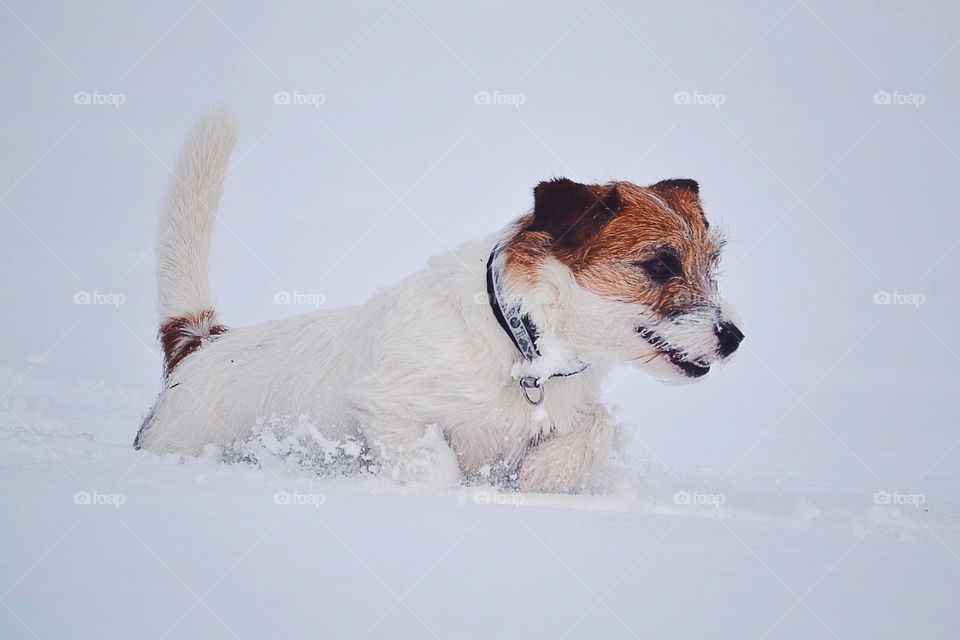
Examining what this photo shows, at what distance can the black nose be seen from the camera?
12.1 ft

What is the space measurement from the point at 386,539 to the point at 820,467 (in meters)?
3.32

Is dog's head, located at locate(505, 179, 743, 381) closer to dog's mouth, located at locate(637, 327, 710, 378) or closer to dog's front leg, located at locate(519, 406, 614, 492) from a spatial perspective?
dog's mouth, located at locate(637, 327, 710, 378)

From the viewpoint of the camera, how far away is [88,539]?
8.84 feet

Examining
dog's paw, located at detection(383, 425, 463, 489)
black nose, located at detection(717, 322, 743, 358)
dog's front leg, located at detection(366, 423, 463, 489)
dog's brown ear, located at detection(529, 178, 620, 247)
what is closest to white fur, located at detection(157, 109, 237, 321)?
dog's front leg, located at detection(366, 423, 463, 489)

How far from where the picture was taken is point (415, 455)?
Answer: 386cm

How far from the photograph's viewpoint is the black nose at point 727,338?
3680 millimetres

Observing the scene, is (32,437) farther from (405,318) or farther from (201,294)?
(405,318)

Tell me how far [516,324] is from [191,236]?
6.57 feet

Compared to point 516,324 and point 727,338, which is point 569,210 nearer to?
point 516,324

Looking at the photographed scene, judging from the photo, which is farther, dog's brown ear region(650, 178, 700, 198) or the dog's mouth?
dog's brown ear region(650, 178, 700, 198)

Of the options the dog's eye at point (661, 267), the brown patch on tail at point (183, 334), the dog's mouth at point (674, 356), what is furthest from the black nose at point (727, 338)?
the brown patch on tail at point (183, 334)

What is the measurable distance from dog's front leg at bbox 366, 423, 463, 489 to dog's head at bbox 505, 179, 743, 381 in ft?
2.21

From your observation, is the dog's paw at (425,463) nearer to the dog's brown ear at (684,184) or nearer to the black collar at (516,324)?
the black collar at (516,324)

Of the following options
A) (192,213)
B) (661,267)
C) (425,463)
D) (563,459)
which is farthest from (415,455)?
(192,213)
